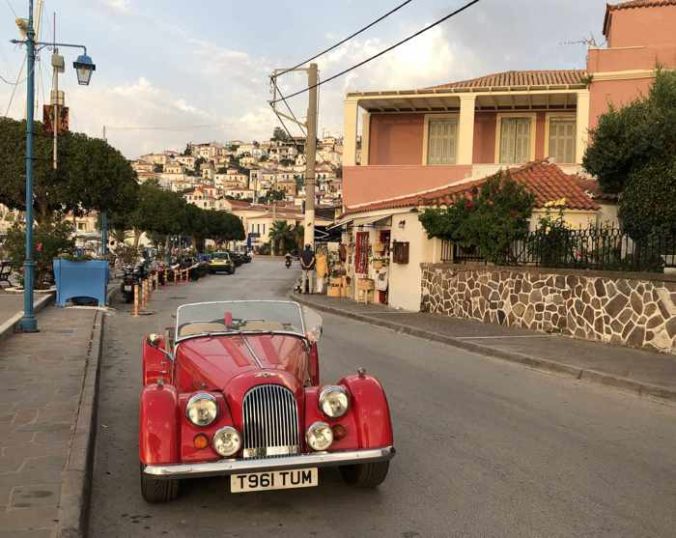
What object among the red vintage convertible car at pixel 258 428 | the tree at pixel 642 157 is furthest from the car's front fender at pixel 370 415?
the tree at pixel 642 157

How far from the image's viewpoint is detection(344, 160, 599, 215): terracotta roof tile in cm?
1962

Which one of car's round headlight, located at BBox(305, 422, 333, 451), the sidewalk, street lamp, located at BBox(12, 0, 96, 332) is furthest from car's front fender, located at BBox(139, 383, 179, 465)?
street lamp, located at BBox(12, 0, 96, 332)

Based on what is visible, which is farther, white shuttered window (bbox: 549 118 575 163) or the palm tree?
the palm tree

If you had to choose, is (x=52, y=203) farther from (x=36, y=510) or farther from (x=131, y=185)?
(x=36, y=510)

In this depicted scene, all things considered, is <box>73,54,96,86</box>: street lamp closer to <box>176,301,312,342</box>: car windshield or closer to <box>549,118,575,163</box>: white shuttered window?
<box>176,301,312,342</box>: car windshield

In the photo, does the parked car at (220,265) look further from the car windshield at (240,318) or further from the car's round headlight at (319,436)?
the car's round headlight at (319,436)

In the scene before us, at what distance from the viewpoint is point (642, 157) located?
1675 cm

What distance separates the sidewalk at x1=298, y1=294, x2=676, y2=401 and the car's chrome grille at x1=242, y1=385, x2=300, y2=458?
6.16m

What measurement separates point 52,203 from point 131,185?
3.63m

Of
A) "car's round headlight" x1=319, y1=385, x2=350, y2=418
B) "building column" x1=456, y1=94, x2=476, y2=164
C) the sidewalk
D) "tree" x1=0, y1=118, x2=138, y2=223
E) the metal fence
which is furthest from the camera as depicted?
"tree" x1=0, y1=118, x2=138, y2=223

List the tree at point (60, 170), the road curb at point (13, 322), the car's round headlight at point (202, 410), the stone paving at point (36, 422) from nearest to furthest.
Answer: the stone paving at point (36, 422)
the car's round headlight at point (202, 410)
the road curb at point (13, 322)
the tree at point (60, 170)

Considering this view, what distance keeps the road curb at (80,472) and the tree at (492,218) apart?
11.3 m

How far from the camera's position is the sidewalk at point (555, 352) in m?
10.1

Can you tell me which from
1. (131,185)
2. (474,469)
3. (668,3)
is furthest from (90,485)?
(131,185)
